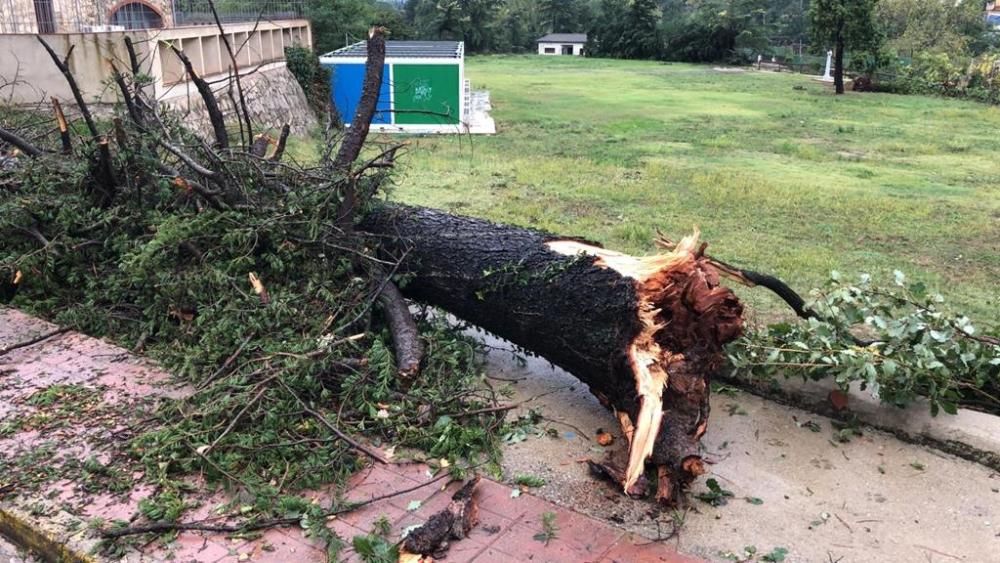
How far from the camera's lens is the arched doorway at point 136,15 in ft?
55.7

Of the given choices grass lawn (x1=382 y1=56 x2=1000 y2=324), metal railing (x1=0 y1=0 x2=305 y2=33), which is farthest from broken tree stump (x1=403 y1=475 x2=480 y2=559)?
metal railing (x1=0 y1=0 x2=305 y2=33)

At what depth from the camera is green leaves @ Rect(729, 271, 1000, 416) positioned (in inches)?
146

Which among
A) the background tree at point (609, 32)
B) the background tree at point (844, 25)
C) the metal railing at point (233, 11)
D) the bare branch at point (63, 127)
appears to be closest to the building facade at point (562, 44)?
the background tree at point (609, 32)

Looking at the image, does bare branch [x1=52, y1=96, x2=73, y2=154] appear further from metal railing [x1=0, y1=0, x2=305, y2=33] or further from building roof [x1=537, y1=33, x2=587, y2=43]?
building roof [x1=537, y1=33, x2=587, y2=43]

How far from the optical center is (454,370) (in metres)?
4.12

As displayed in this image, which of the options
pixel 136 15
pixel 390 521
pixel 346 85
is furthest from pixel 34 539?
pixel 136 15

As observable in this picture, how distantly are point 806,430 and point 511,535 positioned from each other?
1764 millimetres

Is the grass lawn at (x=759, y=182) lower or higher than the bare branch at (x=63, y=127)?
lower

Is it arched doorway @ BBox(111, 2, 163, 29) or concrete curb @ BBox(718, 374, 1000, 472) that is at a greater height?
arched doorway @ BBox(111, 2, 163, 29)

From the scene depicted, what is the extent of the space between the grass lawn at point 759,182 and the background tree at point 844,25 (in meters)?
3.53

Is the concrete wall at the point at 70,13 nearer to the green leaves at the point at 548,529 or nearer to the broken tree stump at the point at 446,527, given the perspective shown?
the broken tree stump at the point at 446,527

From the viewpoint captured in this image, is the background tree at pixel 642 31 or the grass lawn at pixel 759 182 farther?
the background tree at pixel 642 31

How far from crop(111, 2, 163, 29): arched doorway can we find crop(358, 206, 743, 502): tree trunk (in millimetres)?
15088

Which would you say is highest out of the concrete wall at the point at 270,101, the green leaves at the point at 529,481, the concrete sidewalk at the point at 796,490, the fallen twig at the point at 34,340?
the concrete wall at the point at 270,101
